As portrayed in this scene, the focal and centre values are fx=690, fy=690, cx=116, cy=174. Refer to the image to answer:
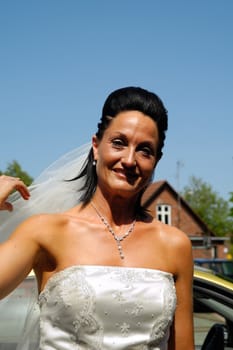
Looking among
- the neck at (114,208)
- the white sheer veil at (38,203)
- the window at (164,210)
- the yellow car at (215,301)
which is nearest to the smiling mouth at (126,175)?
the neck at (114,208)

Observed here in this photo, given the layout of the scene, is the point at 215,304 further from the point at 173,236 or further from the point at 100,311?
the point at 100,311

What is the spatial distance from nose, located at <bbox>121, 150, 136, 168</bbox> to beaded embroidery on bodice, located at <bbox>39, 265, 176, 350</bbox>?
343 mm

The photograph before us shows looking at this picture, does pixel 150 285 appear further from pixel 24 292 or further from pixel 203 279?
pixel 203 279

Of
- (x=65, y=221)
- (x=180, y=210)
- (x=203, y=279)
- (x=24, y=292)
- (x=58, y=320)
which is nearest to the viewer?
(x=58, y=320)

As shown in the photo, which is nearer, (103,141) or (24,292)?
(103,141)

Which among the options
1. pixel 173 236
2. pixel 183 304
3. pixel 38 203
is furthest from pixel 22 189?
pixel 183 304

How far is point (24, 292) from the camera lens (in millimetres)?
2723

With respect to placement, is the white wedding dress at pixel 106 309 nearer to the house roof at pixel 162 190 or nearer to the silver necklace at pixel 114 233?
the silver necklace at pixel 114 233

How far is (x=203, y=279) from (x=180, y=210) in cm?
5626

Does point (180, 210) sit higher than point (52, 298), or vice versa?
point (180, 210)

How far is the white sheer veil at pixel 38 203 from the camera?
263 centimetres

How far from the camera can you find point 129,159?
2.28 meters

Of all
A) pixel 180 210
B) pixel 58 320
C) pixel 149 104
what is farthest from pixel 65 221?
pixel 180 210

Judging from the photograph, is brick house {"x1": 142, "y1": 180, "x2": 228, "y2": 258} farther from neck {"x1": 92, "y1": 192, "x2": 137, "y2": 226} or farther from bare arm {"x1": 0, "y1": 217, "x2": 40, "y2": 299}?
bare arm {"x1": 0, "y1": 217, "x2": 40, "y2": 299}
